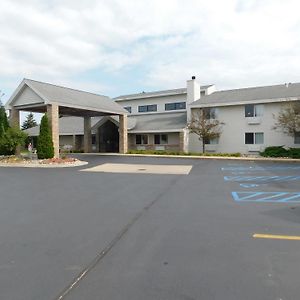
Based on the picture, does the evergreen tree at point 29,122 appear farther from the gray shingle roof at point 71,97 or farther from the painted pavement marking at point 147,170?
the painted pavement marking at point 147,170

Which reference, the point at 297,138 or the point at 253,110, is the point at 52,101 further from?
the point at 297,138

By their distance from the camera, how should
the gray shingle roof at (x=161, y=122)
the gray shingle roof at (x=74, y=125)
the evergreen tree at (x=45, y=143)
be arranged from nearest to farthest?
the evergreen tree at (x=45, y=143) → the gray shingle roof at (x=161, y=122) → the gray shingle roof at (x=74, y=125)

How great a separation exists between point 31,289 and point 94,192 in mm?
6713

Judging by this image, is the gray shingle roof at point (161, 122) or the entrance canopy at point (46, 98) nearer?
the entrance canopy at point (46, 98)

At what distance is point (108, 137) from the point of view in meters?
40.0

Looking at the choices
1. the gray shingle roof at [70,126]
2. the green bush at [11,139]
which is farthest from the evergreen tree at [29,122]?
the green bush at [11,139]

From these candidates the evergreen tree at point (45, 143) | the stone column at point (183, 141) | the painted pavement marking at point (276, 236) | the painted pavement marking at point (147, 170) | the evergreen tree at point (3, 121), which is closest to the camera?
the painted pavement marking at point (276, 236)

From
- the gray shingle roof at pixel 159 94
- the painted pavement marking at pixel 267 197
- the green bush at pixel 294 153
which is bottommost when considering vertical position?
the painted pavement marking at pixel 267 197

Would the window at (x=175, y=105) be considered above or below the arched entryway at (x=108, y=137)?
above

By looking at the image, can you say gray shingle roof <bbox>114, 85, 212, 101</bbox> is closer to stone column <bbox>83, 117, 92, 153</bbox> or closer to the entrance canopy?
stone column <bbox>83, 117, 92, 153</bbox>

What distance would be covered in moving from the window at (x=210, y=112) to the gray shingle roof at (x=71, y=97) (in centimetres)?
886

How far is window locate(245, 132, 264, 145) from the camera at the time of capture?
29.7m

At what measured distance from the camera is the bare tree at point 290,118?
25.9 meters

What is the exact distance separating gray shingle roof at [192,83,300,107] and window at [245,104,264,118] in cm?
78
